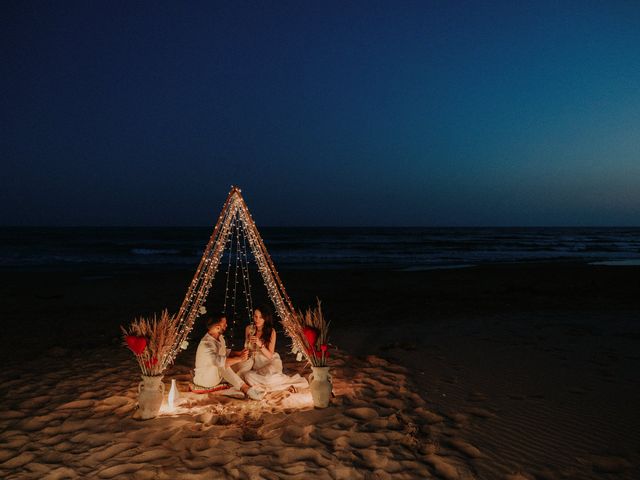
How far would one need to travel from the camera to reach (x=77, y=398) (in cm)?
475

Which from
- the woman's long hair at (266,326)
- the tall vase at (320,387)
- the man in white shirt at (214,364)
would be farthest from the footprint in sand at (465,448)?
the woman's long hair at (266,326)

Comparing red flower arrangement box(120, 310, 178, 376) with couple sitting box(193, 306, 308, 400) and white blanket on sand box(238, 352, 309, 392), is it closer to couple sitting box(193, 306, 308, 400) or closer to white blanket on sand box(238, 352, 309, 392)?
couple sitting box(193, 306, 308, 400)

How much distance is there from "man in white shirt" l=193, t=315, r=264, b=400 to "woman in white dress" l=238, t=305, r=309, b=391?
17 centimetres

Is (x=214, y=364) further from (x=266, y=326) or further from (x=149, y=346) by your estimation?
(x=149, y=346)

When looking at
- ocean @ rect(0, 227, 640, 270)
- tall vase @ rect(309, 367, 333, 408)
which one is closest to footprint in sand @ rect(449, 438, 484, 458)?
tall vase @ rect(309, 367, 333, 408)

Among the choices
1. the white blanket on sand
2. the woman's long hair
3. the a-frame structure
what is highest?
the a-frame structure

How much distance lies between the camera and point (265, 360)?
525 cm

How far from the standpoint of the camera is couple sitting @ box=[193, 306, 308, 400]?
16.0 feet

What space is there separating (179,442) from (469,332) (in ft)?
19.4

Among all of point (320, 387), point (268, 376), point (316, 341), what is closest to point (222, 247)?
point (268, 376)

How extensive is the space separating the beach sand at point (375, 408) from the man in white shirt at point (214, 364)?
20cm

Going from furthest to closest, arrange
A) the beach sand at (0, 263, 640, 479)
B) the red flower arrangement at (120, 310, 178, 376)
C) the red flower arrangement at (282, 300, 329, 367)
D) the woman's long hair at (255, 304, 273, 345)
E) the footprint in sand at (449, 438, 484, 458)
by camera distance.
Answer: the woman's long hair at (255, 304, 273, 345), the red flower arrangement at (282, 300, 329, 367), the red flower arrangement at (120, 310, 178, 376), the footprint in sand at (449, 438, 484, 458), the beach sand at (0, 263, 640, 479)

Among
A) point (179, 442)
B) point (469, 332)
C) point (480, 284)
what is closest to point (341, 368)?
point (179, 442)

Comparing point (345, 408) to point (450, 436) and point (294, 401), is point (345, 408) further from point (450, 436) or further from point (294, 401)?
point (450, 436)
